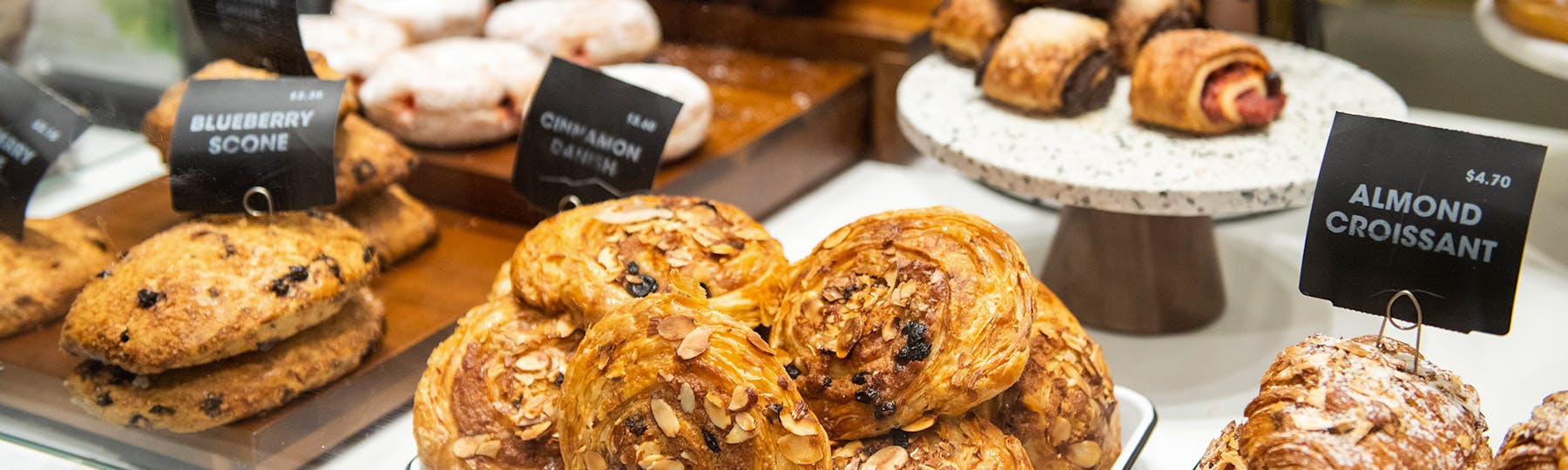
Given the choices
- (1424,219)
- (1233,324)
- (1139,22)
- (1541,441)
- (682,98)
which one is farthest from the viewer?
(682,98)

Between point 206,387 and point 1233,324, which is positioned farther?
point 1233,324

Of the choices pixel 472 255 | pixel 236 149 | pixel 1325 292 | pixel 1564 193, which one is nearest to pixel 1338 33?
pixel 1564 193

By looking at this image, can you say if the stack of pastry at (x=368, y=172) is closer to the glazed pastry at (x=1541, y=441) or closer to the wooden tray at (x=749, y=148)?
the wooden tray at (x=749, y=148)

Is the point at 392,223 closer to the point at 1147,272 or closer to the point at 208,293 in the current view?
the point at 208,293

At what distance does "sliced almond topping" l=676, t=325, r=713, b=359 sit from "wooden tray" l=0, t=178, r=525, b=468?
841 mm

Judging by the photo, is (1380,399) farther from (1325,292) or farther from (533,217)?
(533,217)

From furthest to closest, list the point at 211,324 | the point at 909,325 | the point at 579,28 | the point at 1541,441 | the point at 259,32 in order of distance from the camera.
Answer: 1. the point at 579,28
2. the point at 259,32
3. the point at 211,324
4. the point at 909,325
5. the point at 1541,441

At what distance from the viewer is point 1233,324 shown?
211 cm

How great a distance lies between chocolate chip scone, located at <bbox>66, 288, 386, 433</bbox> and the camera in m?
1.66

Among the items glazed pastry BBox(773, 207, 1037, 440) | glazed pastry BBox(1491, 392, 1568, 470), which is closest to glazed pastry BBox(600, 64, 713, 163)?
glazed pastry BBox(773, 207, 1037, 440)

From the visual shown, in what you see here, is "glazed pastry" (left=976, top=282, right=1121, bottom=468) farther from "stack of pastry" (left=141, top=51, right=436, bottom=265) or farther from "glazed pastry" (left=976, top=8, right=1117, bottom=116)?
"stack of pastry" (left=141, top=51, right=436, bottom=265)

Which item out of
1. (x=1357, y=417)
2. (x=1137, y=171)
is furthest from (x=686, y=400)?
(x=1137, y=171)

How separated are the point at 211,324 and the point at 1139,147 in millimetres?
1456

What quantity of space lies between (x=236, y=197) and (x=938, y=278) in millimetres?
1123
